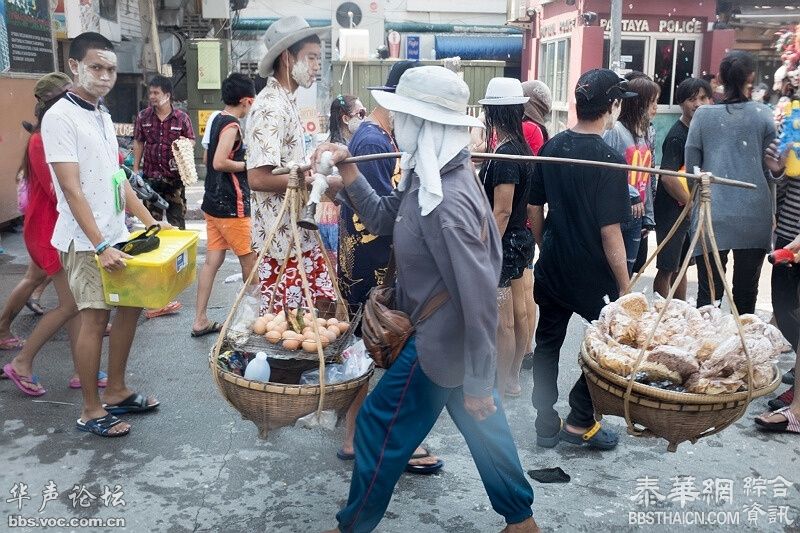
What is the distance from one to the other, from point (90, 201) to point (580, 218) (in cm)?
243

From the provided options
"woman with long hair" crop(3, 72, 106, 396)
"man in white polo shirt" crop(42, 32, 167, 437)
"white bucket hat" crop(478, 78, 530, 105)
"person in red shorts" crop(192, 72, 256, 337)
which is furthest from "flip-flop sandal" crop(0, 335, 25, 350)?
"white bucket hat" crop(478, 78, 530, 105)

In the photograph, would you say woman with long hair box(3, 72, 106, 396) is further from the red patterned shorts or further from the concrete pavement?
the red patterned shorts

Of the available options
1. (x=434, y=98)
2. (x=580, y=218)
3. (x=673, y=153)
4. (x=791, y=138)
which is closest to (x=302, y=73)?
(x=434, y=98)

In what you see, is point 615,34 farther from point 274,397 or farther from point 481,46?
point 481,46

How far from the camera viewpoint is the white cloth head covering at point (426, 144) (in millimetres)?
2695

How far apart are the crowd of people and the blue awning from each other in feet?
57.4

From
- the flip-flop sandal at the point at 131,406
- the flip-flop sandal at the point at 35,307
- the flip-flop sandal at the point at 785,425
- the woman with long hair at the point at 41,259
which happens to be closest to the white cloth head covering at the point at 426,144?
the flip-flop sandal at the point at 131,406

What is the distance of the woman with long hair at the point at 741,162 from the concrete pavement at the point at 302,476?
974 mm

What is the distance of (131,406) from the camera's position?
4297 mm

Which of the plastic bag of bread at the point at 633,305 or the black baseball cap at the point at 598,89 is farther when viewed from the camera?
the black baseball cap at the point at 598,89

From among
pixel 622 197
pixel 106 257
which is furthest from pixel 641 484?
pixel 106 257

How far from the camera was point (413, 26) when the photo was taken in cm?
2395

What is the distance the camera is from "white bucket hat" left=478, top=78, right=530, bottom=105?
4.14m

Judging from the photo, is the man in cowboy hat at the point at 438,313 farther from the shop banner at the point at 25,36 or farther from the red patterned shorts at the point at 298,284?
the shop banner at the point at 25,36
